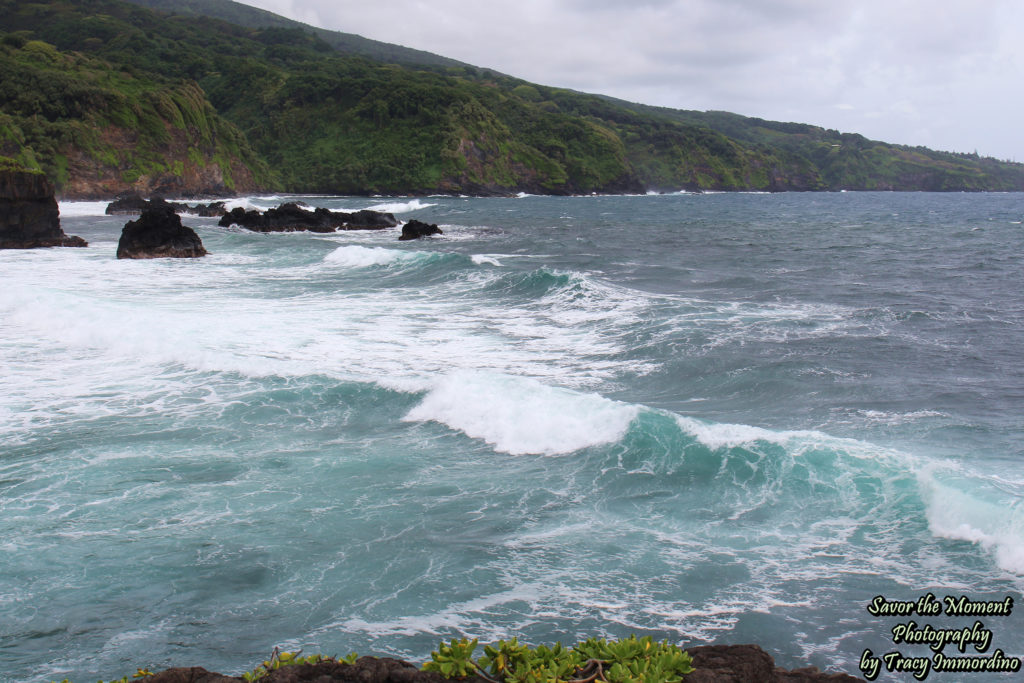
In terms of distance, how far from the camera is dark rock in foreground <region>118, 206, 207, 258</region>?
97.7ft

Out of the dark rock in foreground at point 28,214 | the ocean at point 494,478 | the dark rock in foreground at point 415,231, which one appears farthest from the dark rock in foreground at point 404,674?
the dark rock in foreground at point 415,231

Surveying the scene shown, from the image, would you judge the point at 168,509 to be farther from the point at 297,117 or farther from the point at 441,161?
the point at 297,117

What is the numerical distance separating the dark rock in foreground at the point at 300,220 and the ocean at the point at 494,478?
2571 cm

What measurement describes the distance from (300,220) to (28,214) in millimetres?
16146

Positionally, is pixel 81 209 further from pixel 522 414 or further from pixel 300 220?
pixel 522 414

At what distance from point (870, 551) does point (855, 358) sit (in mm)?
8434

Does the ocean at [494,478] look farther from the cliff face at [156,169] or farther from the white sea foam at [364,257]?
the cliff face at [156,169]

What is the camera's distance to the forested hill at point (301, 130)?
2660 inches

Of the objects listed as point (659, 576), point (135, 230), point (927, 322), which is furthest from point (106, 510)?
point (135, 230)

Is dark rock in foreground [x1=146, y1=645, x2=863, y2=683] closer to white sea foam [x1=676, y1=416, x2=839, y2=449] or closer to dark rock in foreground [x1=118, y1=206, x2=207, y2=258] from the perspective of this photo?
white sea foam [x1=676, y1=416, x2=839, y2=449]

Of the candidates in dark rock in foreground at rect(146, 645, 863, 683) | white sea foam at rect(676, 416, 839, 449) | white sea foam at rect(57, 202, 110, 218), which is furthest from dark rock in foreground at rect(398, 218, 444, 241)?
dark rock in foreground at rect(146, 645, 863, 683)

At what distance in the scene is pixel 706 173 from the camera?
513 ft

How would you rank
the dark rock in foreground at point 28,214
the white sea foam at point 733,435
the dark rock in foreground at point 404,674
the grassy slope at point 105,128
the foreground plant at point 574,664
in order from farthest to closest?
the grassy slope at point 105,128, the dark rock in foreground at point 28,214, the white sea foam at point 733,435, the dark rock in foreground at point 404,674, the foreground plant at point 574,664

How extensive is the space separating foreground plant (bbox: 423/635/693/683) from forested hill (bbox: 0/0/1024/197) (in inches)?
2539
